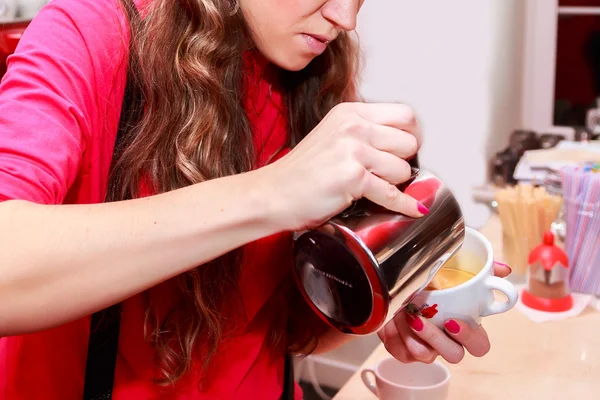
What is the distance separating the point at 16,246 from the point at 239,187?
0.65 ft

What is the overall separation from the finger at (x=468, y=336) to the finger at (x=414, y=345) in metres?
0.05

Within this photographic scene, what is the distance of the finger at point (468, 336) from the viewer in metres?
0.83

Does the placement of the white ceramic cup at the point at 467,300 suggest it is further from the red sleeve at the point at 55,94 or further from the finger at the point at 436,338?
the red sleeve at the point at 55,94

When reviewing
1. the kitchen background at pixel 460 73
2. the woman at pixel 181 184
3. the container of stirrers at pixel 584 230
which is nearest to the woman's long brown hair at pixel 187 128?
the woman at pixel 181 184

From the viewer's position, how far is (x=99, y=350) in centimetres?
85

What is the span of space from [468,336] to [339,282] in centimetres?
22

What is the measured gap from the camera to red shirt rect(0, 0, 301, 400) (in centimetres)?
64

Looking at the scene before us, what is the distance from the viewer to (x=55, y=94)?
66 centimetres

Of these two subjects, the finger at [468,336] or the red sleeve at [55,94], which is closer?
the red sleeve at [55,94]

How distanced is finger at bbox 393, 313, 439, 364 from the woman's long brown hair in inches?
8.8

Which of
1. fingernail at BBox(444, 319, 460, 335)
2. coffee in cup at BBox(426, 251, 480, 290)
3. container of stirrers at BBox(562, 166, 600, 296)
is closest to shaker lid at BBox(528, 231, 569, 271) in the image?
container of stirrers at BBox(562, 166, 600, 296)

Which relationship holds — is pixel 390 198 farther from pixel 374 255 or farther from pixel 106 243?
pixel 106 243

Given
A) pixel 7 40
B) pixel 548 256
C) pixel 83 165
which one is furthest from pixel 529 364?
pixel 7 40

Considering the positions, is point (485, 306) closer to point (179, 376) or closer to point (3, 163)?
point (179, 376)
